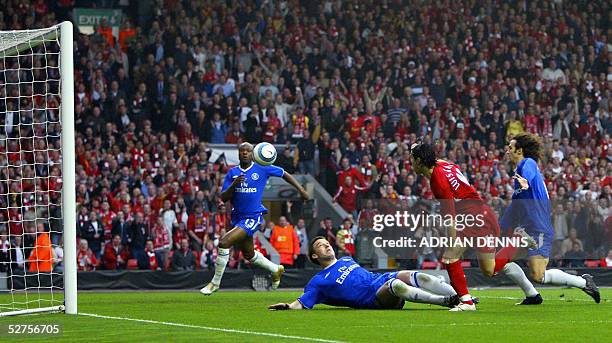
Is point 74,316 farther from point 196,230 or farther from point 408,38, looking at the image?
point 408,38

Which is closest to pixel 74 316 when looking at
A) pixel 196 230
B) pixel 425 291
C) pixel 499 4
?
pixel 425 291

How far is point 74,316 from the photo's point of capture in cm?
1197

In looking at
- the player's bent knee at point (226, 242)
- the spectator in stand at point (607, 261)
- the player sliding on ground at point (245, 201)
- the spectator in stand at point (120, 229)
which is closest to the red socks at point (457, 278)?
the player sliding on ground at point (245, 201)

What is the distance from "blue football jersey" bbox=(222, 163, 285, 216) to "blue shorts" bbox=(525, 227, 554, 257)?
12.4 feet

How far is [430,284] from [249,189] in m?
4.00

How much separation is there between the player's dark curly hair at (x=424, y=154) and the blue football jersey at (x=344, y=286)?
1.34m

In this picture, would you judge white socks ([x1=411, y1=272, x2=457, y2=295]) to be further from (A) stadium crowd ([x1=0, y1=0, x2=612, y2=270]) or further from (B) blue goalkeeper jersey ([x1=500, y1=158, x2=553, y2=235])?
(A) stadium crowd ([x1=0, y1=0, x2=612, y2=270])

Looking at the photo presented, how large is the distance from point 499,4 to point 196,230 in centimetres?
1475

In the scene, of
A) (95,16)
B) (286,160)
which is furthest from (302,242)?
(95,16)

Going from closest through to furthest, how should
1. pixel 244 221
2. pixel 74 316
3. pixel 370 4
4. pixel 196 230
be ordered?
pixel 74 316, pixel 244 221, pixel 196 230, pixel 370 4

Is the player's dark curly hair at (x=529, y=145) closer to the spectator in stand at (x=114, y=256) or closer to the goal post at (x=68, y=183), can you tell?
the goal post at (x=68, y=183)

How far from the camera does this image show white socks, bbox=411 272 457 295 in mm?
12086

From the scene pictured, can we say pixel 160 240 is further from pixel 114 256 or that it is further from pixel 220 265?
pixel 220 265

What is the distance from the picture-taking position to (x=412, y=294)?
11789 mm
